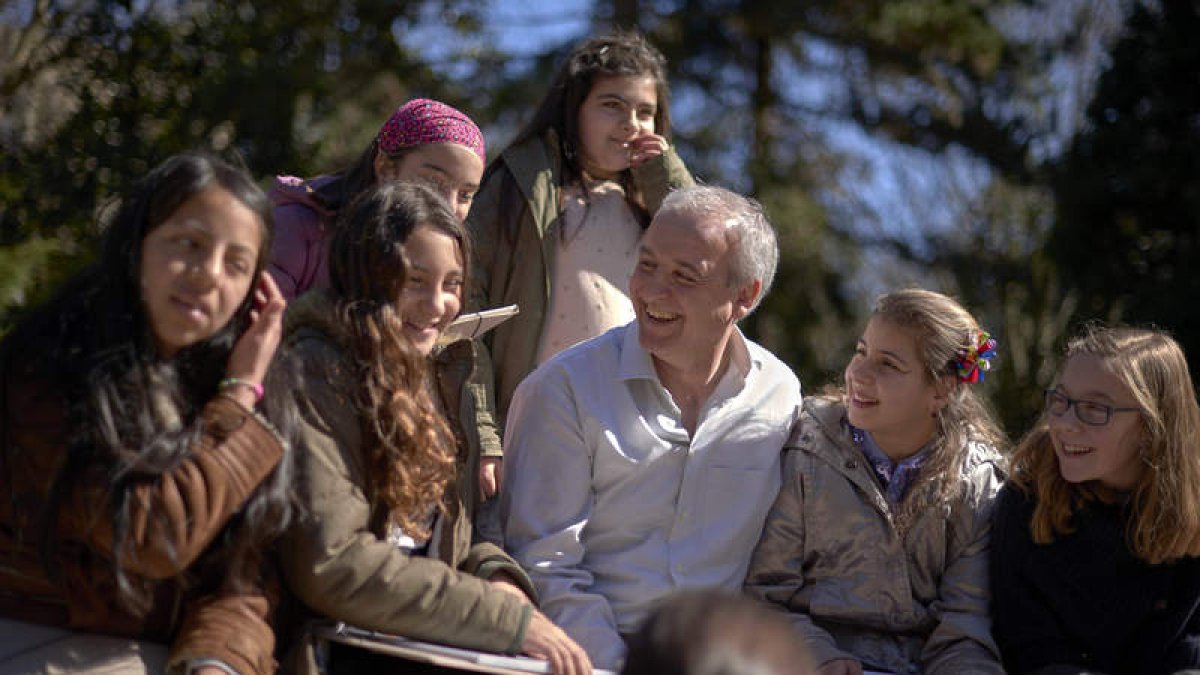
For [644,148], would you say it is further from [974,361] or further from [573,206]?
[974,361]

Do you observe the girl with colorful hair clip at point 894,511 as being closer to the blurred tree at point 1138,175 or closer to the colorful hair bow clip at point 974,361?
the colorful hair bow clip at point 974,361

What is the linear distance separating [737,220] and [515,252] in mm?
830

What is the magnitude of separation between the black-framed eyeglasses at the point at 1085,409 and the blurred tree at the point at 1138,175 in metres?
4.70

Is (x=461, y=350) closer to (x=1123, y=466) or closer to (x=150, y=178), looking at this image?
(x=150, y=178)

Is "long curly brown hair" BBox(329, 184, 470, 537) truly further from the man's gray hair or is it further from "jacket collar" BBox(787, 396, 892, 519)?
"jacket collar" BBox(787, 396, 892, 519)

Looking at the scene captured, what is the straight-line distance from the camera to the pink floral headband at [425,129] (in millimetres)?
4035

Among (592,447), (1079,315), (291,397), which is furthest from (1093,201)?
(291,397)

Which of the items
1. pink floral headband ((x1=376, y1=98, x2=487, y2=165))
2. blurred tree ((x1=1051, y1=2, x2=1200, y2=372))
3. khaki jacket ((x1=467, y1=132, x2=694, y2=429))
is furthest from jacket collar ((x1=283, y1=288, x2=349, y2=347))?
blurred tree ((x1=1051, y1=2, x2=1200, y2=372))

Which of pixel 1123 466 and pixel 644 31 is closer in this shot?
pixel 1123 466

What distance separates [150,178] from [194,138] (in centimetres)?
481

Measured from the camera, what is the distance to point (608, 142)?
14.7 ft

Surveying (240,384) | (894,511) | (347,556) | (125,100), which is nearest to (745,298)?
(894,511)

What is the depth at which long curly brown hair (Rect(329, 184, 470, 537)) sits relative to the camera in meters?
3.02

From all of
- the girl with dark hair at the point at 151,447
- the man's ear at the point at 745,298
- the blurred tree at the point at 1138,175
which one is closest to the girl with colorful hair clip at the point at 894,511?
the man's ear at the point at 745,298
